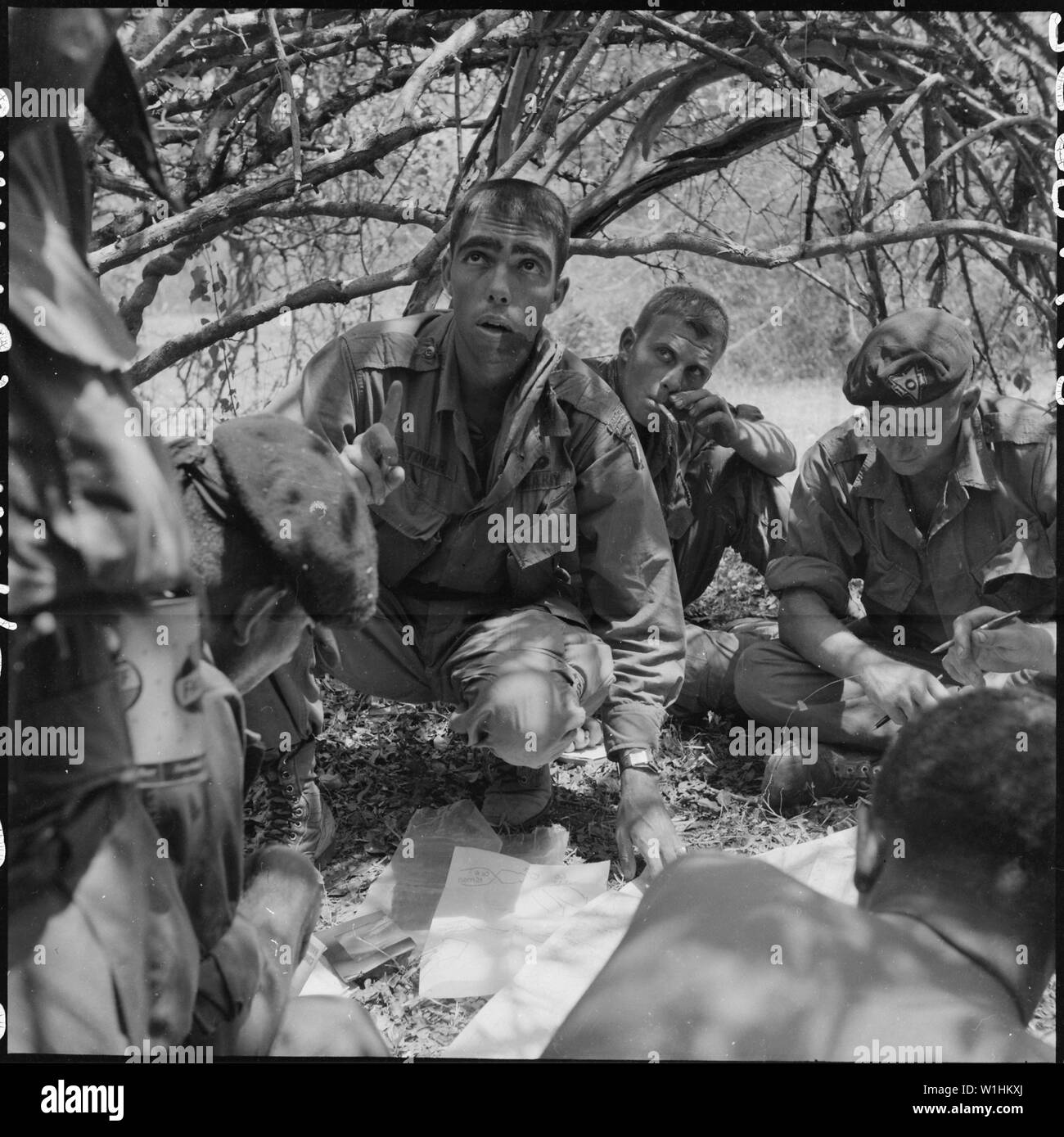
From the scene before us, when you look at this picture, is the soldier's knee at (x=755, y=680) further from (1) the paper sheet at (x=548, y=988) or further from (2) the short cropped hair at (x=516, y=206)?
(2) the short cropped hair at (x=516, y=206)

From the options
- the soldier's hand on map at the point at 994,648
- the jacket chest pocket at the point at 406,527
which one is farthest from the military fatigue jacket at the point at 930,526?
the jacket chest pocket at the point at 406,527

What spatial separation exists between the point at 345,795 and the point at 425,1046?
929mm

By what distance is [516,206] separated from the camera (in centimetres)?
301

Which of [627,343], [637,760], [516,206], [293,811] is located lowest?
[293,811]

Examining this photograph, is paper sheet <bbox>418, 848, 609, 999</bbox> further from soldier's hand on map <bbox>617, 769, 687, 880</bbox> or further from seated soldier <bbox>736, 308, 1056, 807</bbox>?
seated soldier <bbox>736, 308, 1056, 807</bbox>

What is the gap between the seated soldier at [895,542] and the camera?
10.1 ft

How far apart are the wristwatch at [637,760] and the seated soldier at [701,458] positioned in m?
0.77

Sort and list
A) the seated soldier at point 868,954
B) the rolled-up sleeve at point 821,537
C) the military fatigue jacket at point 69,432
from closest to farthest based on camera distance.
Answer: the seated soldier at point 868,954, the military fatigue jacket at point 69,432, the rolled-up sleeve at point 821,537

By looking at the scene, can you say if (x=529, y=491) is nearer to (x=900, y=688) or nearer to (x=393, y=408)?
(x=393, y=408)

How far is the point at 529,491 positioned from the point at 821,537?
86cm

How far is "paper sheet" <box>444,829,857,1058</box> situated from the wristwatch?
0.25 m

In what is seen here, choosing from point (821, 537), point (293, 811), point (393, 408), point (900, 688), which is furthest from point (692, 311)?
point (293, 811)

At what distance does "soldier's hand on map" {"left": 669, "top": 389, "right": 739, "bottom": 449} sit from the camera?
374 centimetres
